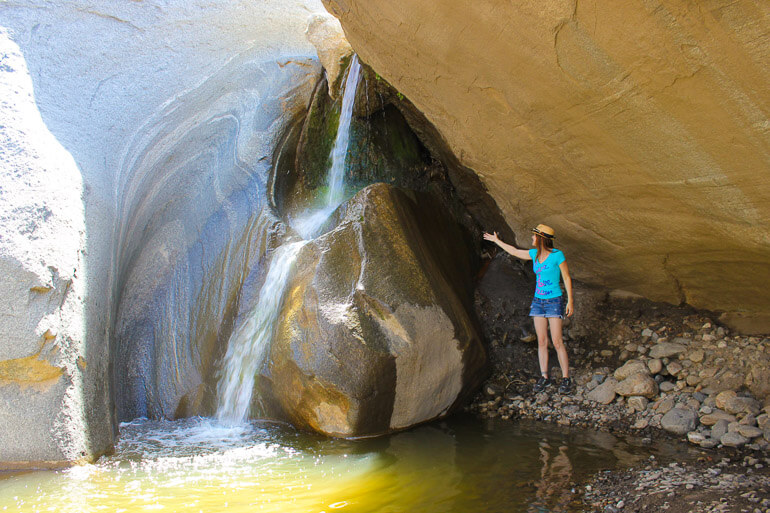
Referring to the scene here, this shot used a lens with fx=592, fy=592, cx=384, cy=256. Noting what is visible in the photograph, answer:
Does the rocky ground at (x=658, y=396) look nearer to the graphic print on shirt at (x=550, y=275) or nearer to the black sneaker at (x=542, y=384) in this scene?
the black sneaker at (x=542, y=384)

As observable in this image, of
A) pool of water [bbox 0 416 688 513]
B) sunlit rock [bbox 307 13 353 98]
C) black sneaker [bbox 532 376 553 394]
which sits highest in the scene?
sunlit rock [bbox 307 13 353 98]

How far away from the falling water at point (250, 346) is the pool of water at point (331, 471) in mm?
270

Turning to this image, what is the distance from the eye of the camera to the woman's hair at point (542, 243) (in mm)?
5273

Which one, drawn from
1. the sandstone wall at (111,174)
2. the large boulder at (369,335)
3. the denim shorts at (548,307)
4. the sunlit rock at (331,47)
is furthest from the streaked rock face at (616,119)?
the sandstone wall at (111,174)

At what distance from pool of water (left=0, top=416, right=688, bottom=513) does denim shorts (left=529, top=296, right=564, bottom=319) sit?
39.1 inches

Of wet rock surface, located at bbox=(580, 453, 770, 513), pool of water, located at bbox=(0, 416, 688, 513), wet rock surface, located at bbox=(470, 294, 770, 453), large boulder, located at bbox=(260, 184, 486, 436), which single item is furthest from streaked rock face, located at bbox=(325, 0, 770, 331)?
pool of water, located at bbox=(0, 416, 688, 513)

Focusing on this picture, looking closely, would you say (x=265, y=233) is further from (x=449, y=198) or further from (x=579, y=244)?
(x=579, y=244)

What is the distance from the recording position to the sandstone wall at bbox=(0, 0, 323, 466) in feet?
13.9

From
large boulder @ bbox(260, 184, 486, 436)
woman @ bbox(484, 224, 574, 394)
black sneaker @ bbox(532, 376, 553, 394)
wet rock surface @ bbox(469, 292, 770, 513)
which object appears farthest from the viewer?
black sneaker @ bbox(532, 376, 553, 394)

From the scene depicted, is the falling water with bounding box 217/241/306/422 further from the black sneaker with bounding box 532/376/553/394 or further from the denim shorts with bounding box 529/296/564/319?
the black sneaker with bounding box 532/376/553/394

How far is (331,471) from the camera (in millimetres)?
3938

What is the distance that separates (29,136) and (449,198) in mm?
4145

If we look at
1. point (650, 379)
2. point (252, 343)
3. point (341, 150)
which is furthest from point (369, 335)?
point (341, 150)

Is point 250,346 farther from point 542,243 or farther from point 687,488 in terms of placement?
point 687,488
